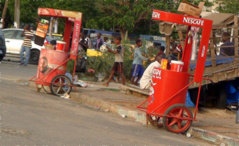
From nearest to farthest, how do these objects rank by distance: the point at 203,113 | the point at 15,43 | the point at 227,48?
the point at 203,113
the point at 227,48
the point at 15,43

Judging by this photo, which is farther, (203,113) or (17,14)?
(17,14)

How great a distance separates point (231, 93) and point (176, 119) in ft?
13.9

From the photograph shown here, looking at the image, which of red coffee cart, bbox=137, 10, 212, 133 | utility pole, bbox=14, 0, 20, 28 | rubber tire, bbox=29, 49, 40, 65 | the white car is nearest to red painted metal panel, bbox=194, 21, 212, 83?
red coffee cart, bbox=137, 10, 212, 133

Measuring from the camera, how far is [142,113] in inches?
402

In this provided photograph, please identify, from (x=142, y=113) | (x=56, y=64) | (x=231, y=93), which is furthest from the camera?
(x=231, y=93)

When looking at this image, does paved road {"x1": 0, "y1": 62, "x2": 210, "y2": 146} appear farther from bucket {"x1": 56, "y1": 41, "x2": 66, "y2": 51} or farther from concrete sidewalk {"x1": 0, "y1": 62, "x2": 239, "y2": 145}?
bucket {"x1": 56, "y1": 41, "x2": 66, "y2": 51}

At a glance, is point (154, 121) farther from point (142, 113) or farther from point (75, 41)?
point (75, 41)

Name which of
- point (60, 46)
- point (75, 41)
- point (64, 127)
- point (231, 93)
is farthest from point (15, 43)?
point (64, 127)

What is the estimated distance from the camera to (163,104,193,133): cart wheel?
28.8ft

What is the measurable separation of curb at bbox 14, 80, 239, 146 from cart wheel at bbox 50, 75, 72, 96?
0.99ft

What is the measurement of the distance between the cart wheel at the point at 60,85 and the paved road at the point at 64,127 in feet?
4.05

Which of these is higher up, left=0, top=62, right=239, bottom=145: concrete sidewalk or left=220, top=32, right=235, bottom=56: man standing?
left=220, top=32, right=235, bottom=56: man standing

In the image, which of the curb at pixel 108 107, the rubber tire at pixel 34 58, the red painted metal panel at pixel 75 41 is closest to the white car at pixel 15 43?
the rubber tire at pixel 34 58

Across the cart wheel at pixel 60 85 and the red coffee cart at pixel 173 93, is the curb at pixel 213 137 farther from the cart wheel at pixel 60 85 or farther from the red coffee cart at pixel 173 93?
the cart wheel at pixel 60 85
